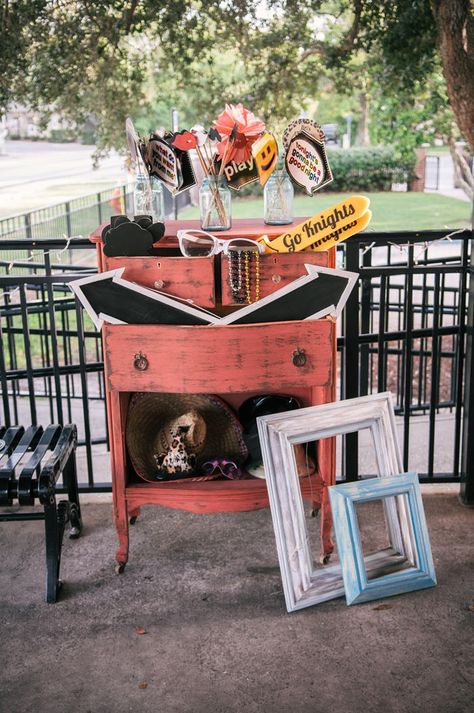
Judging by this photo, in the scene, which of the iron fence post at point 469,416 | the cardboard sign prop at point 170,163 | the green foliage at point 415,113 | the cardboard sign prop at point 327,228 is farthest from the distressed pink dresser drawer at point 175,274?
the green foliage at point 415,113

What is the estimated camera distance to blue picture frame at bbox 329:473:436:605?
2.63 m

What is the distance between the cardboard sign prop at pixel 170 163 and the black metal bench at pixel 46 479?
104 centimetres

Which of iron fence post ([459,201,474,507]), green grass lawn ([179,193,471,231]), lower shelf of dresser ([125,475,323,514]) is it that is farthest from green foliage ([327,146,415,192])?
lower shelf of dresser ([125,475,323,514])

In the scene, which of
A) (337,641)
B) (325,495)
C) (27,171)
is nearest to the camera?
(337,641)

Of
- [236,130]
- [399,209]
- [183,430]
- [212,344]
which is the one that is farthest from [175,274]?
[399,209]

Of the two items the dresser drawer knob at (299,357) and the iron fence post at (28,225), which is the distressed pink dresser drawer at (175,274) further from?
the iron fence post at (28,225)

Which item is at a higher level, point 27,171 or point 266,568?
point 27,171

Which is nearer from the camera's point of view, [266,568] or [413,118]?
[266,568]

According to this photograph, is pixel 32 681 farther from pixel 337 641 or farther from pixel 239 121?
pixel 239 121

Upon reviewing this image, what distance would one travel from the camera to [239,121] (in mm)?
2688

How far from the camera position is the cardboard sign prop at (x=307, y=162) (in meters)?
2.83

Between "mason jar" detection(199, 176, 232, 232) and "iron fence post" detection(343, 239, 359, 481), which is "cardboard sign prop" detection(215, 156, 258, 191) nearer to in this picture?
"mason jar" detection(199, 176, 232, 232)

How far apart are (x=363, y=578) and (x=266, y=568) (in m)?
0.42

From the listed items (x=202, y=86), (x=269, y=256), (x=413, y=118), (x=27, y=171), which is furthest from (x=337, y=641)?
(x=27, y=171)
